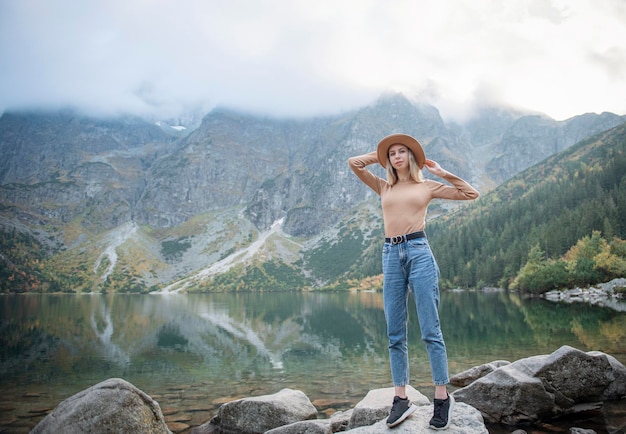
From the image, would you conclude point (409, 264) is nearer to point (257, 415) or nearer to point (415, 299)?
point (415, 299)

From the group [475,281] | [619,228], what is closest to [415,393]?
[619,228]

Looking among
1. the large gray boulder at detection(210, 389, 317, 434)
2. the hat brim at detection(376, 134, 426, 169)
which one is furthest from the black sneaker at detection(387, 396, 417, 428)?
the large gray boulder at detection(210, 389, 317, 434)

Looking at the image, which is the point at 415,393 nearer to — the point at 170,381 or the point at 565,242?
the point at 170,381

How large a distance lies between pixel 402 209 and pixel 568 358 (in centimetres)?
729

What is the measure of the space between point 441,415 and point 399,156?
3.78m

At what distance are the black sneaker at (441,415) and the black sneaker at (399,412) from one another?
1.33 ft

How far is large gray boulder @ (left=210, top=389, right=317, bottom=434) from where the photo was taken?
10.2 m

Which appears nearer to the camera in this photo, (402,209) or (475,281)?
(402,209)

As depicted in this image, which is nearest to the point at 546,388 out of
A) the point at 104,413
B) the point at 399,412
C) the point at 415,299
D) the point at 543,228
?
the point at 399,412

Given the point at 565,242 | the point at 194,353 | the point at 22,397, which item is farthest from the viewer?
the point at 565,242

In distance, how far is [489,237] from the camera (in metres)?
124

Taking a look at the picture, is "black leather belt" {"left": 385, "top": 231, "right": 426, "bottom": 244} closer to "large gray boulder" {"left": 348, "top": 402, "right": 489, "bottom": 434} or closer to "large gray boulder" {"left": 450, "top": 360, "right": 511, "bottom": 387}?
"large gray boulder" {"left": 348, "top": 402, "right": 489, "bottom": 434}

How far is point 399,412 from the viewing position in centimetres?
582

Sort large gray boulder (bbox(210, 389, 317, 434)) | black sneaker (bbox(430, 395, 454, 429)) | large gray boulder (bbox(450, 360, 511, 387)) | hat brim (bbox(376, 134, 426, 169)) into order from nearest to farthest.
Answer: black sneaker (bbox(430, 395, 454, 429))
hat brim (bbox(376, 134, 426, 169))
large gray boulder (bbox(210, 389, 317, 434))
large gray boulder (bbox(450, 360, 511, 387))
